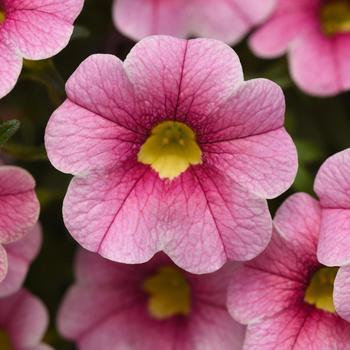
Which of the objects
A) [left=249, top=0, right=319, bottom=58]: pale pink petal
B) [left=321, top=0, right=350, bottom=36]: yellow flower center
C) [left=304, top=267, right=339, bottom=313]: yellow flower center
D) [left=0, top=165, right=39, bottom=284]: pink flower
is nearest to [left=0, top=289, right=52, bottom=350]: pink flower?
[left=0, top=165, right=39, bottom=284]: pink flower

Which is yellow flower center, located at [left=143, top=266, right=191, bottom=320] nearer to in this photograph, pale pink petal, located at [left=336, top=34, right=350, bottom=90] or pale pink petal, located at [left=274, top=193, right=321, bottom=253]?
pale pink petal, located at [left=274, top=193, right=321, bottom=253]

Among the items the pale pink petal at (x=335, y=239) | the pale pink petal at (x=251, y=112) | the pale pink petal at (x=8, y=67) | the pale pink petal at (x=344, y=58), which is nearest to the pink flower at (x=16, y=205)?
the pale pink petal at (x=8, y=67)

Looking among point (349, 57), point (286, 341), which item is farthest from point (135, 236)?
point (349, 57)

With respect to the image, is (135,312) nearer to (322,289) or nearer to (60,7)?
(322,289)

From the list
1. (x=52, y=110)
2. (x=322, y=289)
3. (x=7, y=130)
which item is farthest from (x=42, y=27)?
(x=322, y=289)

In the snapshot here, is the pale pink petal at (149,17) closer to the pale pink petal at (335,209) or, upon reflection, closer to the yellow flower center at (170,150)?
the yellow flower center at (170,150)

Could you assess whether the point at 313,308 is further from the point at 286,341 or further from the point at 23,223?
the point at 23,223
